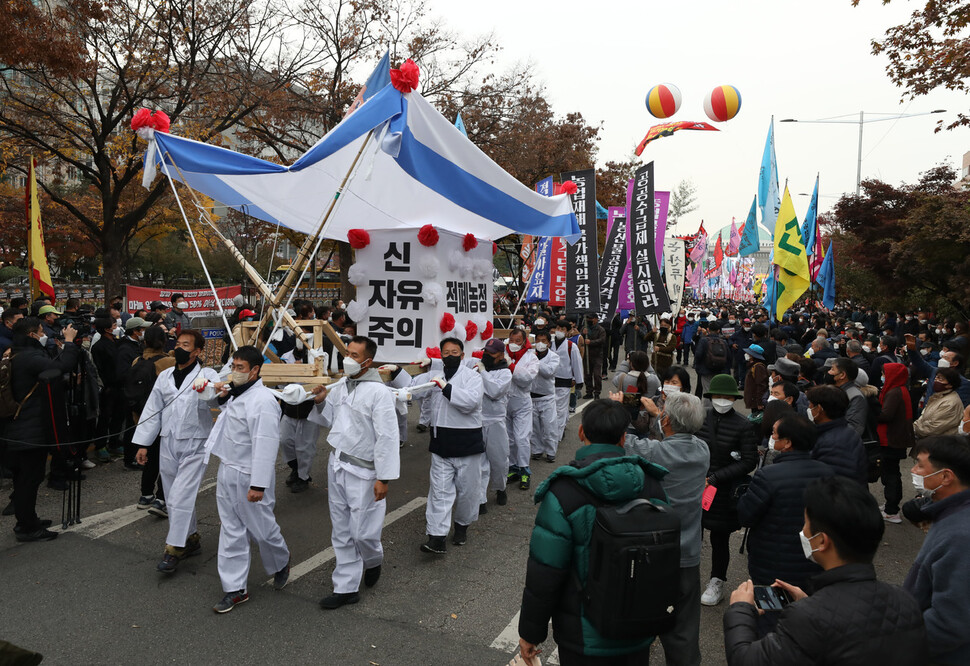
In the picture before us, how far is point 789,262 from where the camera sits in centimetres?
1109

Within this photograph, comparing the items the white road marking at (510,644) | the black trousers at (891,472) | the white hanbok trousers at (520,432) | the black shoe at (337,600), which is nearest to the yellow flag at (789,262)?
the black trousers at (891,472)

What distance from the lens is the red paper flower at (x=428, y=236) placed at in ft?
18.8

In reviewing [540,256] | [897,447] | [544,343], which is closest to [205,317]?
[540,256]

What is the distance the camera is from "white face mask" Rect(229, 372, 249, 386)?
14.8 ft

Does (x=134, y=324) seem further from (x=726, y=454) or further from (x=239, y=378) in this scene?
(x=726, y=454)

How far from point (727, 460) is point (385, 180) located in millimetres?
4213

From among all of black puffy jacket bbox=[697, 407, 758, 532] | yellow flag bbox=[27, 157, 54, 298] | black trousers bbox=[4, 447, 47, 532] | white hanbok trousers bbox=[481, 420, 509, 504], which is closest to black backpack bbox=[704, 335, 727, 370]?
white hanbok trousers bbox=[481, 420, 509, 504]

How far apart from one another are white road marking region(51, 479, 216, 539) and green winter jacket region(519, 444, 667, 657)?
182 inches

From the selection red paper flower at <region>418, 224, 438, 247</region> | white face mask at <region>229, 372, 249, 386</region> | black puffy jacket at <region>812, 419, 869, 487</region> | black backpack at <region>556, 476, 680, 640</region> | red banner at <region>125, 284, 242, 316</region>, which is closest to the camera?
black backpack at <region>556, 476, 680, 640</region>

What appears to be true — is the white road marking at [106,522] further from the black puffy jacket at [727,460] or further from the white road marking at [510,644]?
the black puffy jacket at [727,460]

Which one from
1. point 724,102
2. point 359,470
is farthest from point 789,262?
point 359,470

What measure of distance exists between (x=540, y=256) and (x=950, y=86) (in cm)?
683

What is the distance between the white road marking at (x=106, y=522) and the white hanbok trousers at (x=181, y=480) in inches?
44.1

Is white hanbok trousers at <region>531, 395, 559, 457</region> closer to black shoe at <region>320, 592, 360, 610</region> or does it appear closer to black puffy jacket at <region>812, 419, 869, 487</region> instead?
black shoe at <region>320, 592, 360, 610</region>
